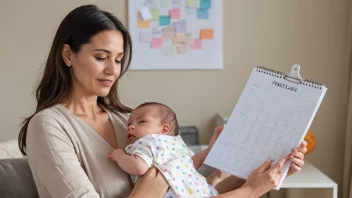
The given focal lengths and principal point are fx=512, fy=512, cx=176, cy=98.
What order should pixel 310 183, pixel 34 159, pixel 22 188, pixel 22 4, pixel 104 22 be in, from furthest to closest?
pixel 22 4 < pixel 310 183 < pixel 22 188 < pixel 104 22 < pixel 34 159

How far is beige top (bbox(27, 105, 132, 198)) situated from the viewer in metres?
1.46

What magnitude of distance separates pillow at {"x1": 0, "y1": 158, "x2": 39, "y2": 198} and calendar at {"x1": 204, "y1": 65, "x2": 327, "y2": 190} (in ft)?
2.45

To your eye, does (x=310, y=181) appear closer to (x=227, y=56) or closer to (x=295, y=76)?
(x=227, y=56)

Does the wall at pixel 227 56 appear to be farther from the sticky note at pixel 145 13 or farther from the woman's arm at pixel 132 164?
the woman's arm at pixel 132 164

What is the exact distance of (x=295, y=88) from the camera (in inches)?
60.9

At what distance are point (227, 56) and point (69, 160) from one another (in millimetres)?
1759

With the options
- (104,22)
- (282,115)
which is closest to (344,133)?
(282,115)

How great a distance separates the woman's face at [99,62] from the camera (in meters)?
1.63

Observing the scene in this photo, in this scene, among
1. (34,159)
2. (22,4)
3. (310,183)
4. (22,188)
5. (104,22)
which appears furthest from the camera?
(22,4)

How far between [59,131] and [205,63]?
5.40 feet

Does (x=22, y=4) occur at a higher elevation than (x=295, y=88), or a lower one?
higher

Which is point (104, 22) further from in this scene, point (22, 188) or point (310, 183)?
point (310, 183)

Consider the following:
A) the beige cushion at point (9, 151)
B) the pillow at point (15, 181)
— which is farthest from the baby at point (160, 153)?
the beige cushion at point (9, 151)

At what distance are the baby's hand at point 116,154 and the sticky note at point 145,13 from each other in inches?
61.3
